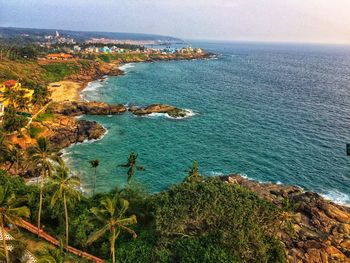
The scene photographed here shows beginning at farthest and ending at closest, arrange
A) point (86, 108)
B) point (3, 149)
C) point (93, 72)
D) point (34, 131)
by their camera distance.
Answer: point (93, 72) < point (86, 108) < point (34, 131) < point (3, 149)

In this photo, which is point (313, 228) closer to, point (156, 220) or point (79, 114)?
point (156, 220)

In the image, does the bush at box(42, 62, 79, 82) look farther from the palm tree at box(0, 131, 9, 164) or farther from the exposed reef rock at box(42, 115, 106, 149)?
the palm tree at box(0, 131, 9, 164)

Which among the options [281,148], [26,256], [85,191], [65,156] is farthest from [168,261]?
[281,148]

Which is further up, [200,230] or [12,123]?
Answer: [200,230]

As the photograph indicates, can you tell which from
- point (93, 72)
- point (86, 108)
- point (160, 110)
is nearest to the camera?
point (86, 108)

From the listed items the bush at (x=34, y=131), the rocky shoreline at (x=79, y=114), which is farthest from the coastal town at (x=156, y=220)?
the rocky shoreline at (x=79, y=114)

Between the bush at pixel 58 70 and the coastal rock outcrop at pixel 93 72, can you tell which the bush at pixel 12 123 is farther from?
the coastal rock outcrop at pixel 93 72

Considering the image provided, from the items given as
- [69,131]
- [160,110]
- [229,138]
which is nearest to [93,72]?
[160,110]
